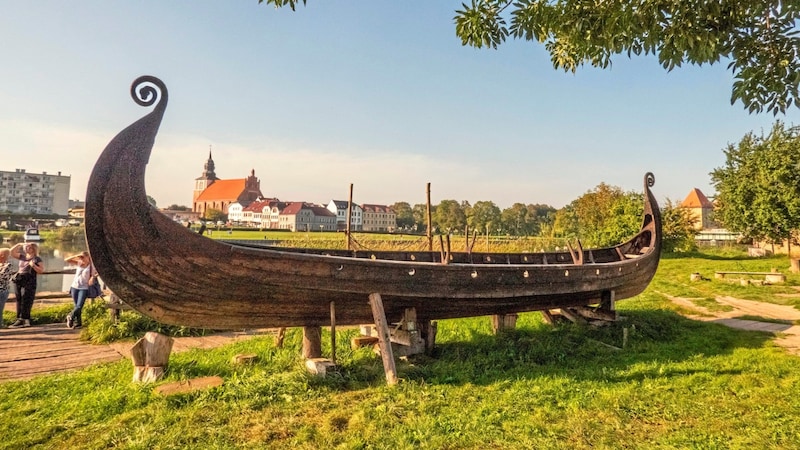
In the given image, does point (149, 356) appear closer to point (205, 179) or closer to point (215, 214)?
point (215, 214)

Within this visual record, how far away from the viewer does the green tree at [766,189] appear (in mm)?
19688

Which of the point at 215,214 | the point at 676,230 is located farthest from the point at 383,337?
the point at 215,214

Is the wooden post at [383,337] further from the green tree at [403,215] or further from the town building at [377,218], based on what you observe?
the green tree at [403,215]

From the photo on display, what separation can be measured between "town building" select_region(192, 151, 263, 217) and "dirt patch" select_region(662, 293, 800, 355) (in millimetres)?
104417

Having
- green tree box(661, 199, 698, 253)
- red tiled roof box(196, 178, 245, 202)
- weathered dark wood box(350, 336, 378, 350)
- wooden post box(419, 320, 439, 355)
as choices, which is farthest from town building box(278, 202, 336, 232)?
wooden post box(419, 320, 439, 355)

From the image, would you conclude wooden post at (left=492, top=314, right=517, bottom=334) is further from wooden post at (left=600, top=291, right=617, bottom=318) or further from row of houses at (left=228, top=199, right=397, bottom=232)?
row of houses at (left=228, top=199, right=397, bottom=232)

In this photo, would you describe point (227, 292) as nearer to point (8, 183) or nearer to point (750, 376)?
point (750, 376)

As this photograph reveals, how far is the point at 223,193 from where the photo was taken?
110562 millimetres

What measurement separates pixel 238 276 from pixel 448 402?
256 cm

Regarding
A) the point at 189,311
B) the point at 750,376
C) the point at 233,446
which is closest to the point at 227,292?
the point at 189,311

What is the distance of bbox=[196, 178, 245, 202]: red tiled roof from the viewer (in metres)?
108

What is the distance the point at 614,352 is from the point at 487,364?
7.55 feet

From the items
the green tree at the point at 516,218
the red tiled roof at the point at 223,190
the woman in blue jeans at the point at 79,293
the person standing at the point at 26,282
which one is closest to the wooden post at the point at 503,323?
the woman in blue jeans at the point at 79,293

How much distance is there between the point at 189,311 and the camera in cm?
446
